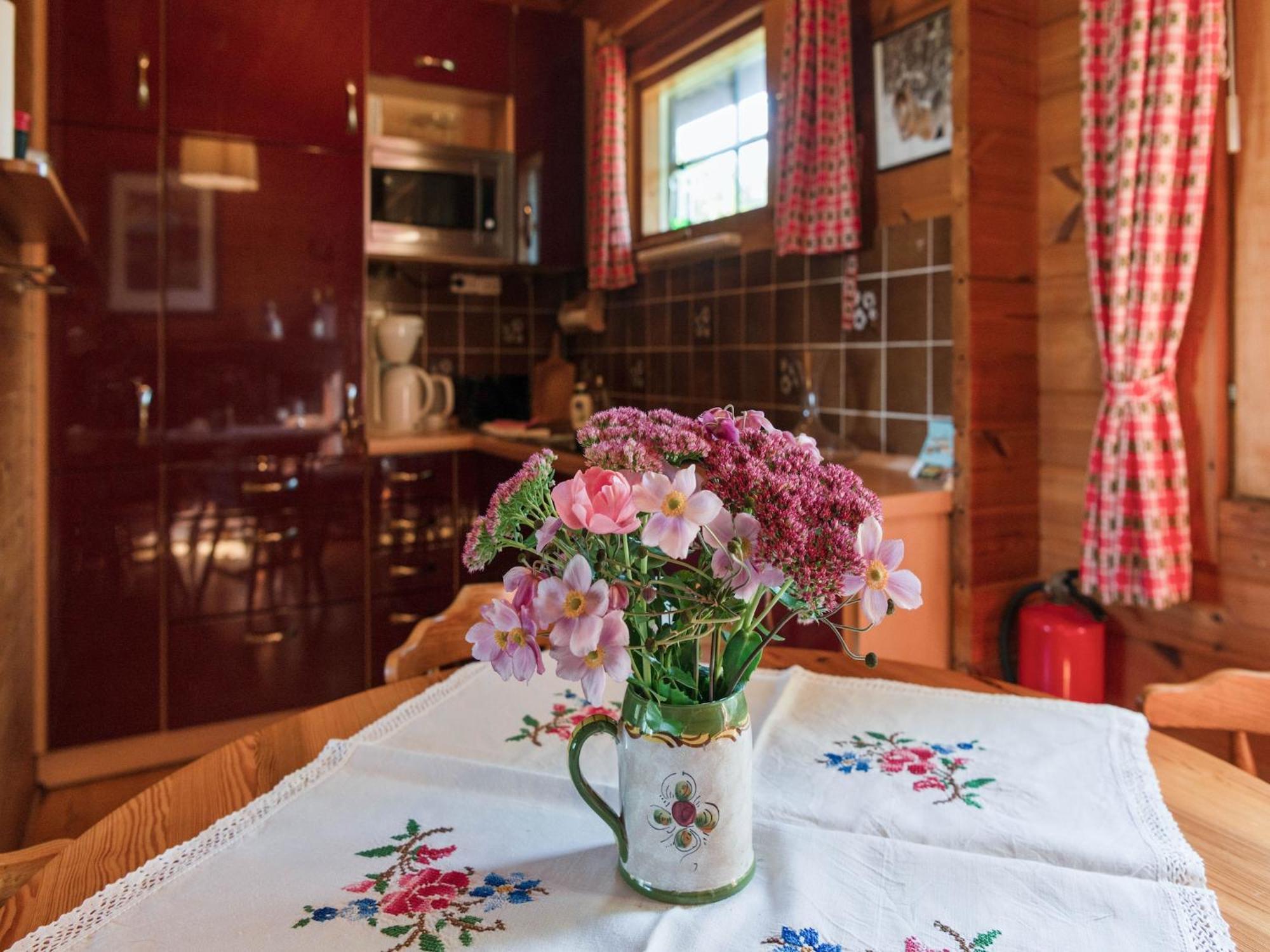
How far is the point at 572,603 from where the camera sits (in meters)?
0.63

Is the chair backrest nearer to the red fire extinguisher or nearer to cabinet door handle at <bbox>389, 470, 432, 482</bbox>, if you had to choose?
the red fire extinguisher

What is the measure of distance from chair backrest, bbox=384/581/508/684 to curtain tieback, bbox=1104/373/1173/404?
51.1 inches

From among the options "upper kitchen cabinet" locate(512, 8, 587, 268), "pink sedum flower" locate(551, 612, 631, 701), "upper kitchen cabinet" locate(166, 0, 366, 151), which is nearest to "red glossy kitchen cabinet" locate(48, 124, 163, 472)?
"upper kitchen cabinet" locate(166, 0, 366, 151)

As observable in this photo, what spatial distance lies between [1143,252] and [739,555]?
1545 millimetres

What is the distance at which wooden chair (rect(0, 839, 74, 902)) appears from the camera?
0.77 m

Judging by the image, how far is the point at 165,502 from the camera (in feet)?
9.17

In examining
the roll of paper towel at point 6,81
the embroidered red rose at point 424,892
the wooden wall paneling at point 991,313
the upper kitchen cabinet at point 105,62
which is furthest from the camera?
the upper kitchen cabinet at point 105,62

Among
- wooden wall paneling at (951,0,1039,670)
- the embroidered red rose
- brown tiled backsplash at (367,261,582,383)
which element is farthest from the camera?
brown tiled backsplash at (367,261,582,383)

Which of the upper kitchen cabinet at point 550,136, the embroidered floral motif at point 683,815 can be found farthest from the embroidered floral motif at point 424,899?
the upper kitchen cabinet at point 550,136

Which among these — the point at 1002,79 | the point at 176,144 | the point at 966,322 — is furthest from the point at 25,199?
the point at 1002,79

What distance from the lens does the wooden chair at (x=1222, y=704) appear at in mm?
1116

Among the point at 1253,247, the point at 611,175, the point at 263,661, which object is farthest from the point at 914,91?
the point at 263,661

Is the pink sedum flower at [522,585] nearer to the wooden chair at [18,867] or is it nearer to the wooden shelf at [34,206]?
the wooden chair at [18,867]

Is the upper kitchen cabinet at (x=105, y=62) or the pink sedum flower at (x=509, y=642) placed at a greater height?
the upper kitchen cabinet at (x=105, y=62)
